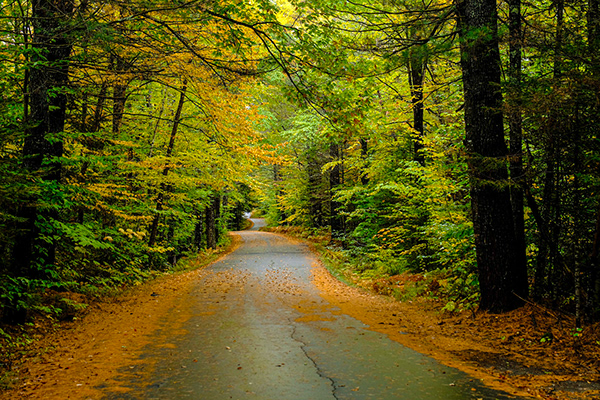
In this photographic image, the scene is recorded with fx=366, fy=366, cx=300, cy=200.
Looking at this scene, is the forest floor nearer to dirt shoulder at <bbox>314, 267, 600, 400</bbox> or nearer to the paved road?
dirt shoulder at <bbox>314, 267, 600, 400</bbox>

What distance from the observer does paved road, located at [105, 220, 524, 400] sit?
4016 mm

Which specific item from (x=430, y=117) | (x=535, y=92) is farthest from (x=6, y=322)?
(x=430, y=117)

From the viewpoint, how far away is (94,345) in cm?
589

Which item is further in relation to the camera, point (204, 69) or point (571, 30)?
point (204, 69)

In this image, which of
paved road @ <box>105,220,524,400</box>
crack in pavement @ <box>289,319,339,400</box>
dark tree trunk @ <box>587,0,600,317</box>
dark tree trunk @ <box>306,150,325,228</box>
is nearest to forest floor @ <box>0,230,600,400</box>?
paved road @ <box>105,220,524,400</box>

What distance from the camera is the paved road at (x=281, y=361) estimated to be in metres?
4.02

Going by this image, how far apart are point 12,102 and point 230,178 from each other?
8855 mm

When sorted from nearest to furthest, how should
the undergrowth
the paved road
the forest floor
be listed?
the paved road
the forest floor
the undergrowth

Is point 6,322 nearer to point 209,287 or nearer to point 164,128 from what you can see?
point 209,287

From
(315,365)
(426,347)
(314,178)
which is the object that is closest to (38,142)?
(315,365)

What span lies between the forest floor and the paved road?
0.40 meters

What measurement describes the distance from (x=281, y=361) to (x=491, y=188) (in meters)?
4.83

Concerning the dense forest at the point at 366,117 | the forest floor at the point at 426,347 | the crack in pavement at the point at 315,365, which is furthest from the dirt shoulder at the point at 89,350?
the crack in pavement at the point at 315,365

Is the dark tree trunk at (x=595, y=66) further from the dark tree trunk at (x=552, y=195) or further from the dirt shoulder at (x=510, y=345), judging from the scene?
the dirt shoulder at (x=510, y=345)
